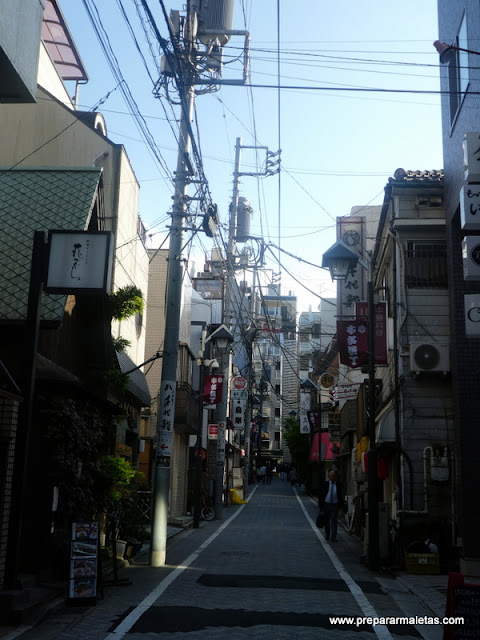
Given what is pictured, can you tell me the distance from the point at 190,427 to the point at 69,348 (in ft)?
57.1

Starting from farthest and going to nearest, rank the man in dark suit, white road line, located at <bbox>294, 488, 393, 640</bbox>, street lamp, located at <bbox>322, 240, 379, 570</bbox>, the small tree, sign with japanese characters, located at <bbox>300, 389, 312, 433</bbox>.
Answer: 1. sign with japanese characters, located at <bbox>300, 389, 312, 433</bbox>
2. the man in dark suit
3. street lamp, located at <bbox>322, 240, 379, 570</bbox>
4. the small tree
5. white road line, located at <bbox>294, 488, 393, 640</bbox>

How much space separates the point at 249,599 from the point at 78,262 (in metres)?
5.95

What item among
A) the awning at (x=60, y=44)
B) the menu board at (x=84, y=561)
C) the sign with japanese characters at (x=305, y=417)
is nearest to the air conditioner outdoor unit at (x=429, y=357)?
the menu board at (x=84, y=561)

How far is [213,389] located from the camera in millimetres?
30531

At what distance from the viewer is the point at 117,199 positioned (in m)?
19.5

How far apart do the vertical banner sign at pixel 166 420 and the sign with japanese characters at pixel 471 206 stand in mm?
8137

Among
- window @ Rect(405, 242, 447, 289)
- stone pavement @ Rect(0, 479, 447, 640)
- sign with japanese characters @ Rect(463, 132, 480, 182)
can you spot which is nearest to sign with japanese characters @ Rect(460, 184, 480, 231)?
sign with japanese characters @ Rect(463, 132, 480, 182)

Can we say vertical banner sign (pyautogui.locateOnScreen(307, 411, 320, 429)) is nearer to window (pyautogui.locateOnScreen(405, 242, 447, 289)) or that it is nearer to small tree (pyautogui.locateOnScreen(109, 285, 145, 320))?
window (pyautogui.locateOnScreen(405, 242, 447, 289))

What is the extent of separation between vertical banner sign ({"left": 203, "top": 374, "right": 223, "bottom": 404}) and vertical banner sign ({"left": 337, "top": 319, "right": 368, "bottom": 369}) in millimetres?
10738

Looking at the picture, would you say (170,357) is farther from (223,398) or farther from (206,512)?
(206,512)

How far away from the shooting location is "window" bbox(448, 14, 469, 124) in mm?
14906

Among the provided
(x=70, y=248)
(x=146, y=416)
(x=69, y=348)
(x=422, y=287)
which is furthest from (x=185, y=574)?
(x=146, y=416)

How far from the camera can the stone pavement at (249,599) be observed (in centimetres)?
912

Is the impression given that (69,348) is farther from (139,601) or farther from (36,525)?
(139,601)
